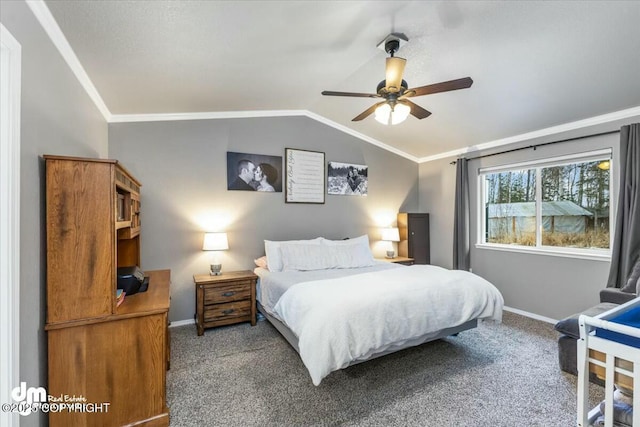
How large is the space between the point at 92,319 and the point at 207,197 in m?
2.22

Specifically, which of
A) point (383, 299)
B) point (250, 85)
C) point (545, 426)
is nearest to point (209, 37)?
point (250, 85)

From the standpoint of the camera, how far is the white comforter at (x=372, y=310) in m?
1.97

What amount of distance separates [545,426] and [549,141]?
323 centimetres

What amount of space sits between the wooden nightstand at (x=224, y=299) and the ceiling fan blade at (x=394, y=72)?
255 centimetres

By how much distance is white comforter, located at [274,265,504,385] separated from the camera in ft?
6.45

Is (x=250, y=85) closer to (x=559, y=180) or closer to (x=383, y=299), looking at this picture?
(x=383, y=299)

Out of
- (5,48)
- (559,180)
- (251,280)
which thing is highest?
(5,48)

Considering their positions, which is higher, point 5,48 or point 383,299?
point 5,48

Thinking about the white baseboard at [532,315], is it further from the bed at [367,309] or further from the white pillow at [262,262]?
the white pillow at [262,262]

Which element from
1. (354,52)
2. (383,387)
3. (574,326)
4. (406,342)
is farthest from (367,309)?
(354,52)

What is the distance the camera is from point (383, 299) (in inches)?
88.7

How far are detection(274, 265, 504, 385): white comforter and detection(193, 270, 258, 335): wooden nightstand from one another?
0.93 meters

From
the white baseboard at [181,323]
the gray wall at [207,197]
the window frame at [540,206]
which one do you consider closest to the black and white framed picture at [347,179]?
the gray wall at [207,197]

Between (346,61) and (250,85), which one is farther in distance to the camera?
(250,85)
